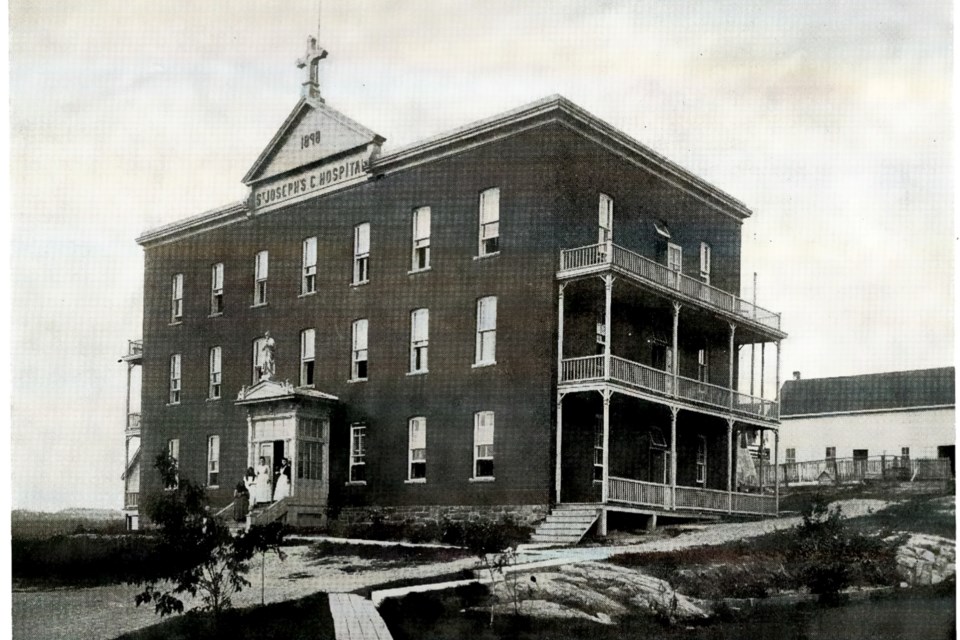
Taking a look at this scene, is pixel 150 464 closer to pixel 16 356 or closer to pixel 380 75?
pixel 16 356

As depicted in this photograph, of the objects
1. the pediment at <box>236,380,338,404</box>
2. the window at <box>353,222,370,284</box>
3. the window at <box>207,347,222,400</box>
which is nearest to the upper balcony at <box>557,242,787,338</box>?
the window at <box>353,222,370,284</box>

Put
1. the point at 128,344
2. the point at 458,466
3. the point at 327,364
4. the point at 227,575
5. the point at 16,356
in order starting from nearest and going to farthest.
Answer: the point at 227,575, the point at 16,356, the point at 128,344, the point at 458,466, the point at 327,364

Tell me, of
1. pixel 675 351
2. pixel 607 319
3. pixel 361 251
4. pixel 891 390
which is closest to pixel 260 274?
pixel 361 251

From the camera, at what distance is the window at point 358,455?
20.1 meters

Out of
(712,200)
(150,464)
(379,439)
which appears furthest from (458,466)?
(712,200)

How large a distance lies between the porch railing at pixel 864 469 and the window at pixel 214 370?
9549 millimetres

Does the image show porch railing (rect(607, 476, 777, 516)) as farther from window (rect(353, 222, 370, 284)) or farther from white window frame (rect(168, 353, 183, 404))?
white window frame (rect(168, 353, 183, 404))

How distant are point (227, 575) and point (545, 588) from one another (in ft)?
13.6

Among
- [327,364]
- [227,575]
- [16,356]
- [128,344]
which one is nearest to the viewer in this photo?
[227,575]

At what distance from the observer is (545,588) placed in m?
13.6

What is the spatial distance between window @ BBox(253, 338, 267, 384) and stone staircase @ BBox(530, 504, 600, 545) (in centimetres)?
Result: 603

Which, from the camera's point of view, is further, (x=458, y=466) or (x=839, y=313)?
(x=458, y=466)

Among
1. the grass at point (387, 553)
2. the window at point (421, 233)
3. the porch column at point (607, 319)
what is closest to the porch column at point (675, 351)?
the porch column at point (607, 319)

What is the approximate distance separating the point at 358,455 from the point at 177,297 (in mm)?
3899
